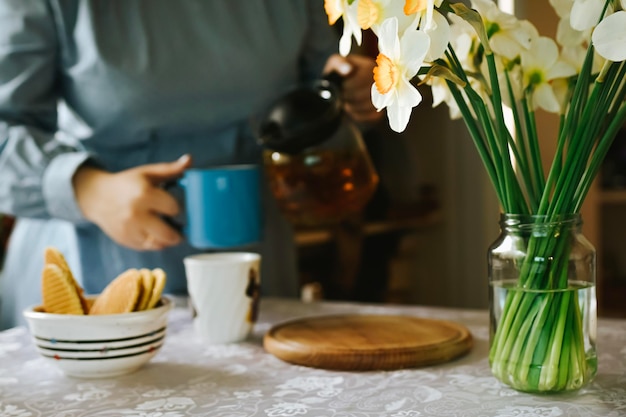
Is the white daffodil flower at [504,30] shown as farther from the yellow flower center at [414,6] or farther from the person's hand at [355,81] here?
the person's hand at [355,81]

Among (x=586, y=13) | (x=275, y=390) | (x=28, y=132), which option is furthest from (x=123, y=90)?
(x=586, y=13)

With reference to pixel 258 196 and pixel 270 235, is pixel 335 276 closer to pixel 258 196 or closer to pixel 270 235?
pixel 270 235

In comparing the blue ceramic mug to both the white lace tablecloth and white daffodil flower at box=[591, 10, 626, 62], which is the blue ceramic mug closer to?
the white lace tablecloth

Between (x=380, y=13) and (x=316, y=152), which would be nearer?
(x=380, y=13)

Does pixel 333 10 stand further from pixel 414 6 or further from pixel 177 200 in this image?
pixel 177 200

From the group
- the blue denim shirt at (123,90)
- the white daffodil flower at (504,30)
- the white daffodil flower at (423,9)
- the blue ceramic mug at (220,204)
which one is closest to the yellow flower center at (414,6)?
the white daffodil flower at (423,9)

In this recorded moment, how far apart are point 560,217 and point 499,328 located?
0.38 feet

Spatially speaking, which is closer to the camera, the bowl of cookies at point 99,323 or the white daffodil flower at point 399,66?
the white daffodil flower at point 399,66

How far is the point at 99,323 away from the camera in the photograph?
792 millimetres

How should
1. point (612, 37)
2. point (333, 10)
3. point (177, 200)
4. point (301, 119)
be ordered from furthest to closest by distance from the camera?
point (177, 200), point (301, 119), point (333, 10), point (612, 37)

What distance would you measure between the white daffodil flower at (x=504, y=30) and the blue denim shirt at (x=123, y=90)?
559 mm

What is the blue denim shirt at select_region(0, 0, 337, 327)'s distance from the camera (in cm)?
114

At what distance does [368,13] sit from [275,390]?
1.16ft

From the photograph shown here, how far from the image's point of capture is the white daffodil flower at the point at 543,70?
2.37ft
